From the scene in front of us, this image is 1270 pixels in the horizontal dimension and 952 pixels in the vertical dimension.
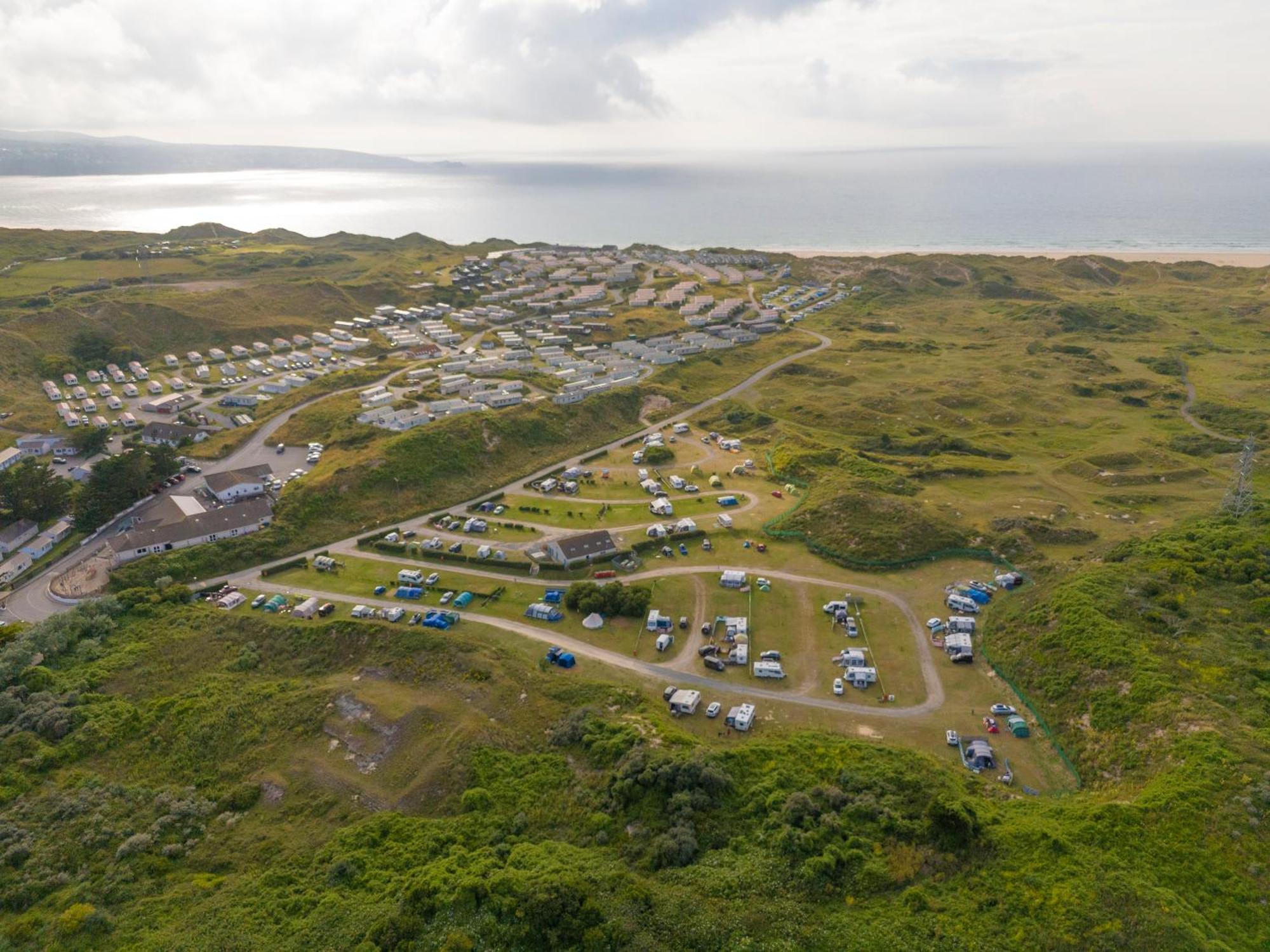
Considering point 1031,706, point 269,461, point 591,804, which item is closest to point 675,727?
point 591,804

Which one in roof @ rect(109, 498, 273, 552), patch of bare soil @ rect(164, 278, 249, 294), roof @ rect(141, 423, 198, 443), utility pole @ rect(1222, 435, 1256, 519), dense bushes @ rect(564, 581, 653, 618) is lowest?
dense bushes @ rect(564, 581, 653, 618)

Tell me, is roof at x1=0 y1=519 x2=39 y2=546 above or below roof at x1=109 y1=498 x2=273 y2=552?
below

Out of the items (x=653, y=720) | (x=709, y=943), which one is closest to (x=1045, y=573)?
(x=653, y=720)

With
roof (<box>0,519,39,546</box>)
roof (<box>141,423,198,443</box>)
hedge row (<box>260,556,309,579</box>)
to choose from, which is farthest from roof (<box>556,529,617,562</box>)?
roof (<box>141,423,198,443</box>)

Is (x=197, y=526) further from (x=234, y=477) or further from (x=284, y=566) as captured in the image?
(x=234, y=477)

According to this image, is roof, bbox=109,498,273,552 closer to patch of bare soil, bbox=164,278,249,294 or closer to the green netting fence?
the green netting fence

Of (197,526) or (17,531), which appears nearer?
(197,526)

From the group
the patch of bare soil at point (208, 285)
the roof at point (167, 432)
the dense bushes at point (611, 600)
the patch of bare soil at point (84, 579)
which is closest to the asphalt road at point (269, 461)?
the patch of bare soil at point (84, 579)
